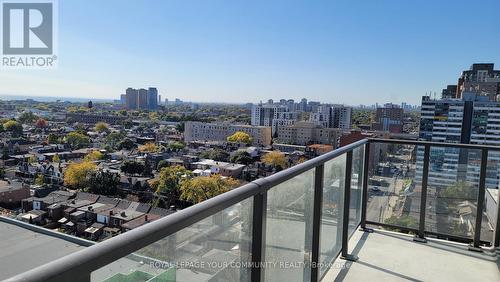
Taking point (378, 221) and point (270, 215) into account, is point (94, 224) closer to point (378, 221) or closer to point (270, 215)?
point (378, 221)

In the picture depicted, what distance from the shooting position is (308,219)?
75.6 inches

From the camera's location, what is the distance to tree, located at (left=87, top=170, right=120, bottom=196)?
26.8m

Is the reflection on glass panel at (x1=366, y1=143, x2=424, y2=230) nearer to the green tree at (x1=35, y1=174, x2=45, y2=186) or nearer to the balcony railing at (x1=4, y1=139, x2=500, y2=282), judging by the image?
the balcony railing at (x1=4, y1=139, x2=500, y2=282)

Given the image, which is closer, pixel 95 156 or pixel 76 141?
pixel 95 156

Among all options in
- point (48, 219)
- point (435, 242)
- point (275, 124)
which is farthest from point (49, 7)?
point (275, 124)

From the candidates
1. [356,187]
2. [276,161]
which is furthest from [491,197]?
[276,161]

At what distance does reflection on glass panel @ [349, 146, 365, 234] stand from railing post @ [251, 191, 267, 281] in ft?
5.38

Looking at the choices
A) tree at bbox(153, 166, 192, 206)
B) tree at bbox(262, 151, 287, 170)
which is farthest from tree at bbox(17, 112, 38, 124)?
tree at bbox(153, 166, 192, 206)

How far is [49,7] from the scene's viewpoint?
12367 mm

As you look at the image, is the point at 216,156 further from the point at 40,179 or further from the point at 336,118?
the point at 336,118

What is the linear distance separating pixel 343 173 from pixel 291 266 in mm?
1058

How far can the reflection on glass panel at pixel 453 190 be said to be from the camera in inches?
119

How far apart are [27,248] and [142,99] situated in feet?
407

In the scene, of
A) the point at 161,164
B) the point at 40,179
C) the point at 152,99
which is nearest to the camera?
the point at 40,179
